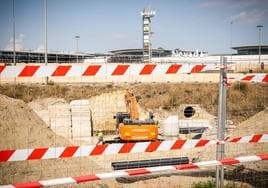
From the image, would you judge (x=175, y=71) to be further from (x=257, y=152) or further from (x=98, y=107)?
(x=98, y=107)

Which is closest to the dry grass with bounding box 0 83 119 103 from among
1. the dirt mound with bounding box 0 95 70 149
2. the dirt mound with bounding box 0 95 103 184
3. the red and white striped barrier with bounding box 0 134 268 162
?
the dirt mound with bounding box 0 95 70 149

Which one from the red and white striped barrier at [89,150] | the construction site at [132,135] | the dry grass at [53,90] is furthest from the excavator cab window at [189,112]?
the red and white striped barrier at [89,150]

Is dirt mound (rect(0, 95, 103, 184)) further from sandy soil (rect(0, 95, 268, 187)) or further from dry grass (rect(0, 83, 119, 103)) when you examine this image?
dry grass (rect(0, 83, 119, 103))

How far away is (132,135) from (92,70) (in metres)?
9.70

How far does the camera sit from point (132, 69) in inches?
184

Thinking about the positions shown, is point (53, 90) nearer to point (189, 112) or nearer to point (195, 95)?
point (189, 112)

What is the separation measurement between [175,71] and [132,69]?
0.72 m

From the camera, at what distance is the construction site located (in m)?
4.50

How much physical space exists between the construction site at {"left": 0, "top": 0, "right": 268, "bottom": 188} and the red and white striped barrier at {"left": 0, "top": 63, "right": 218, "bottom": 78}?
0.04ft

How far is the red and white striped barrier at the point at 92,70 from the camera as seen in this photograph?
413 cm

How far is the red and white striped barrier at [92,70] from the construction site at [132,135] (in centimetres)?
1

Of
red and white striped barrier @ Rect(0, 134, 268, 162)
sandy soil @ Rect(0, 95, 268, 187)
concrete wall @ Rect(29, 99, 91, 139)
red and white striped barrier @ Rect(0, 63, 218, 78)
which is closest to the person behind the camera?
red and white striped barrier @ Rect(0, 63, 218, 78)

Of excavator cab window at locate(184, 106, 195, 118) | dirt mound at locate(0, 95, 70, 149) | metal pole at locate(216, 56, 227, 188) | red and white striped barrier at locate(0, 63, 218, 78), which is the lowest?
excavator cab window at locate(184, 106, 195, 118)

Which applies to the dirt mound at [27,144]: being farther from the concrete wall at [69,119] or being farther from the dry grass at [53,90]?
the dry grass at [53,90]
